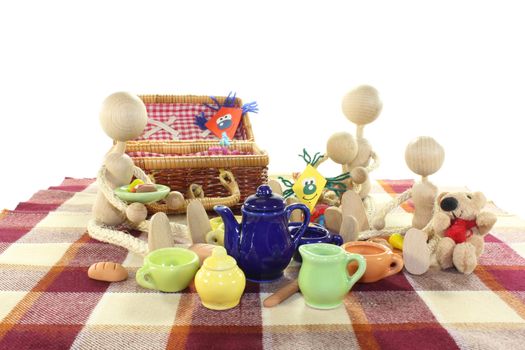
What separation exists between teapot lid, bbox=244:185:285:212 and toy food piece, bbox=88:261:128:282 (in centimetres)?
28

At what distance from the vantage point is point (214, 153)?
1530 millimetres

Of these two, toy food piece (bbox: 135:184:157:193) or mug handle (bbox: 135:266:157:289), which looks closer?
mug handle (bbox: 135:266:157:289)

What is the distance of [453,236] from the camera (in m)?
1.08

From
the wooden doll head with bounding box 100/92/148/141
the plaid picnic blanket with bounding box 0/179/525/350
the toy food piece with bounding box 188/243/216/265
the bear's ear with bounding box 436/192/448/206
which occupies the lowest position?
the plaid picnic blanket with bounding box 0/179/525/350

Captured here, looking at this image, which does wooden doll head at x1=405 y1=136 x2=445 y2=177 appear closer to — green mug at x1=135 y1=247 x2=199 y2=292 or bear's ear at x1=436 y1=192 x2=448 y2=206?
bear's ear at x1=436 y1=192 x2=448 y2=206

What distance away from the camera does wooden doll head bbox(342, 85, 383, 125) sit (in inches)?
54.6

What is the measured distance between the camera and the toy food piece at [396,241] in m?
1.21

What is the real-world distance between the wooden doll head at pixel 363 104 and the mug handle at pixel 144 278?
742 mm

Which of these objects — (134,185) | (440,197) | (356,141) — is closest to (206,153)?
(134,185)

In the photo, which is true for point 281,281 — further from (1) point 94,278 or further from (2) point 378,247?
(1) point 94,278

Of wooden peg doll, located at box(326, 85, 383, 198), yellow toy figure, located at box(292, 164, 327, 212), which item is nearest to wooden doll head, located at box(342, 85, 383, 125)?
wooden peg doll, located at box(326, 85, 383, 198)

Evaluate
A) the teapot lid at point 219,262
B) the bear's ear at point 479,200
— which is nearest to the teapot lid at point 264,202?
the teapot lid at point 219,262

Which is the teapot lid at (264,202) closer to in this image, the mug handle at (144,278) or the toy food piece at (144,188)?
the mug handle at (144,278)

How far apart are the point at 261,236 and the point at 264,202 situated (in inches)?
2.5
